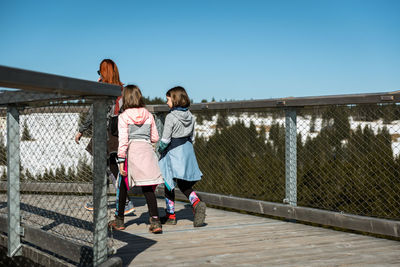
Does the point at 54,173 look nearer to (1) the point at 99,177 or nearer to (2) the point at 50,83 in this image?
(1) the point at 99,177

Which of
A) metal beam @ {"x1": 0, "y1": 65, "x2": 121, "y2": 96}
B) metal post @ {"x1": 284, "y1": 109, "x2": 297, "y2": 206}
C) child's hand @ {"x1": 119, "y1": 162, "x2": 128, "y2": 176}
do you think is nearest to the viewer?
metal beam @ {"x1": 0, "y1": 65, "x2": 121, "y2": 96}

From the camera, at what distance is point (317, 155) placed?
13.4 metres

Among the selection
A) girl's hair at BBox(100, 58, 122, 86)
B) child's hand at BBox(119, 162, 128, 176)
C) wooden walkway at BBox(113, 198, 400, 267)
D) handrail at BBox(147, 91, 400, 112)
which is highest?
girl's hair at BBox(100, 58, 122, 86)

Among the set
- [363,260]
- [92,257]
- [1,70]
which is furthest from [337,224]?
[1,70]

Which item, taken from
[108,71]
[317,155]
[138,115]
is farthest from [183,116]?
[317,155]

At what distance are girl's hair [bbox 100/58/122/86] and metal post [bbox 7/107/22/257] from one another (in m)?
1.17

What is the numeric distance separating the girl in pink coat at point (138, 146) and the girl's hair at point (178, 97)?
12.9 inches

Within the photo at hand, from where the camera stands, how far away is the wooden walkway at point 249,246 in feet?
11.1

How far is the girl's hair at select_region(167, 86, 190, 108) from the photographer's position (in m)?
4.47

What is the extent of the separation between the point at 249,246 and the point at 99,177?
1643 mm

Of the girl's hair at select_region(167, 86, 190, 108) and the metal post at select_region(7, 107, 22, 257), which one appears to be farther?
the girl's hair at select_region(167, 86, 190, 108)

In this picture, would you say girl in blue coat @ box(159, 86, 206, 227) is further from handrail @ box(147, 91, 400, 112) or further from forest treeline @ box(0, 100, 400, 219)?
forest treeline @ box(0, 100, 400, 219)

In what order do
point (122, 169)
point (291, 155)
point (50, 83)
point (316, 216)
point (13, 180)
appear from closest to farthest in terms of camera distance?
1. point (50, 83)
2. point (13, 180)
3. point (122, 169)
4. point (316, 216)
5. point (291, 155)

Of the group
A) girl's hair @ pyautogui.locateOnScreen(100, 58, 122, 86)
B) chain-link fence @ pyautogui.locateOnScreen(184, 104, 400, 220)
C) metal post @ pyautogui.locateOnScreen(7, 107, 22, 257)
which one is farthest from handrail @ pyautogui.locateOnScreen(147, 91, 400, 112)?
metal post @ pyautogui.locateOnScreen(7, 107, 22, 257)
